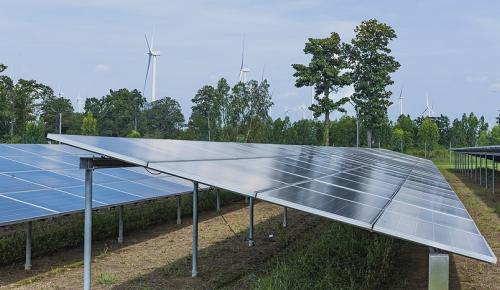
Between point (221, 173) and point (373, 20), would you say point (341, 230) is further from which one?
point (373, 20)

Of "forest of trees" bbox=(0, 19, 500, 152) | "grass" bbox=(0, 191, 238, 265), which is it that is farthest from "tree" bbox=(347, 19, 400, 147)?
"grass" bbox=(0, 191, 238, 265)

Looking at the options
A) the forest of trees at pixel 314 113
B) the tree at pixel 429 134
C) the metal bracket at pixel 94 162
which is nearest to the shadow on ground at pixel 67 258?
the metal bracket at pixel 94 162

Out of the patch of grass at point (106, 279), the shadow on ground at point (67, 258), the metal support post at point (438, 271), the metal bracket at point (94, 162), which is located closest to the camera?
the metal support post at point (438, 271)

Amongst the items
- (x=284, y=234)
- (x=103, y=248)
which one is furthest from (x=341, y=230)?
(x=103, y=248)

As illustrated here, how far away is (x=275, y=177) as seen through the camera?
6.71 m

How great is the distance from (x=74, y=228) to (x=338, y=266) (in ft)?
21.7

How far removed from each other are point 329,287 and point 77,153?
11.6m

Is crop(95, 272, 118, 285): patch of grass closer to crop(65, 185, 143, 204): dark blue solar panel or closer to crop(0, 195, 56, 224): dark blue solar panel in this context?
crop(0, 195, 56, 224): dark blue solar panel

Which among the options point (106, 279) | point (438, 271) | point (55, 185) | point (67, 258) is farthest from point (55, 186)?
point (438, 271)

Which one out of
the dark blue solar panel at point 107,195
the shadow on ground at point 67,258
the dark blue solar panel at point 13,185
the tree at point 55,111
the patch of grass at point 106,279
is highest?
the tree at point 55,111

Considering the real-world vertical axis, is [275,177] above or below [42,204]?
above

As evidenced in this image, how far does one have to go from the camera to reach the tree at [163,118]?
73.1m

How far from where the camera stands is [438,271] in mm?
4426

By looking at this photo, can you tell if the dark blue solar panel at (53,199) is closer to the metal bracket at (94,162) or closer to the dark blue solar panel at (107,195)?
the dark blue solar panel at (107,195)
